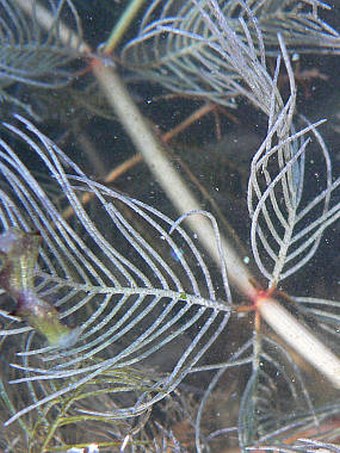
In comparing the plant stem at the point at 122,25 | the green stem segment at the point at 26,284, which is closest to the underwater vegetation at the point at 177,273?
the green stem segment at the point at 26,284

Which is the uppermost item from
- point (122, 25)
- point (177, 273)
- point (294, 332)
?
point (122, 25)

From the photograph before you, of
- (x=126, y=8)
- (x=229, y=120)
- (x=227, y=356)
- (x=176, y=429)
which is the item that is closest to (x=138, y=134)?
(x=229, y=120)

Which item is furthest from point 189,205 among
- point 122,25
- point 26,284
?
point 122,25

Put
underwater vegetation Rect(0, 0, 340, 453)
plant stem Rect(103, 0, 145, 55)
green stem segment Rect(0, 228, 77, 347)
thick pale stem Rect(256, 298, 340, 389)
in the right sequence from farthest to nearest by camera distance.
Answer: plant stem Rect(103, 0, 145, 55) < thick pale stem Rect(256, 298, 340, 389) < underwater vegetation Rect(0, 0, 340, 453) < green stem segment Rect(0, 228, 77, 347)

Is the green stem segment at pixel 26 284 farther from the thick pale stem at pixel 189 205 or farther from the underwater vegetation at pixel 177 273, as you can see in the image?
the thick pale stem at pixel 189 205

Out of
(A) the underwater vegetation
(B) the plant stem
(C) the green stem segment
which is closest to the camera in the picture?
(C) the green stem segment

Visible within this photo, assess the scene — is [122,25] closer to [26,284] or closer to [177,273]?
[177,273]

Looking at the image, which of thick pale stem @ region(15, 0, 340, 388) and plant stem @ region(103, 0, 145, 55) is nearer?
thick pale stem @ region(15, 0, 340, 388)

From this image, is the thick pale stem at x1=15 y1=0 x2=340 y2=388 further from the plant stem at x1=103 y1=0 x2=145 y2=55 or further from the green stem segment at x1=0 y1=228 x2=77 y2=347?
the green stem segment at x1=0 y1=228 x2=77 y2=347

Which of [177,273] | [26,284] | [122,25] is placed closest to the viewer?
[26,284]

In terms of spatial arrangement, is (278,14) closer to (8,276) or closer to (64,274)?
(64,274)

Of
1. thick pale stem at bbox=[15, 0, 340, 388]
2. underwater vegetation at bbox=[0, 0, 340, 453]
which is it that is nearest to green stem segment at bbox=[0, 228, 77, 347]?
underwater vegetation at bbox=[0, 0, 340, 453]
